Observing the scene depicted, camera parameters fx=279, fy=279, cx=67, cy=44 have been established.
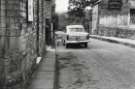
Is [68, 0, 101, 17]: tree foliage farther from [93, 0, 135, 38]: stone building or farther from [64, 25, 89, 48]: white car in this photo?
[64, 25, 89, 48]: white car

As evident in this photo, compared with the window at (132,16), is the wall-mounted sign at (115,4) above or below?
above

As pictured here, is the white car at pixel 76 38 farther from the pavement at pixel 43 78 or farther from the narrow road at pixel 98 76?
the pavement at pixel 43 78

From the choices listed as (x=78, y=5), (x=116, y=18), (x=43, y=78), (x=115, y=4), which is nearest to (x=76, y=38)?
(x=43, y=78)

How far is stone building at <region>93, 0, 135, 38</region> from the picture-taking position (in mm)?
31641

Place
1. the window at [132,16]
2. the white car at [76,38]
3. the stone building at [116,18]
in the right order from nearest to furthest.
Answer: the white car at [76,38], the stone building at [116,18], the window at [132,16]

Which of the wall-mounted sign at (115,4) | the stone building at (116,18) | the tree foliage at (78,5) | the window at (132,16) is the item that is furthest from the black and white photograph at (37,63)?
the tree foliage at (78,5)

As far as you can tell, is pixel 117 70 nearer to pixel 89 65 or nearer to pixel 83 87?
pixel 89 65

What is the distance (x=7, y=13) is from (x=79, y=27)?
17174 millimetres

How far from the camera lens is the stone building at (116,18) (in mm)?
31641

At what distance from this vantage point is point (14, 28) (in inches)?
205

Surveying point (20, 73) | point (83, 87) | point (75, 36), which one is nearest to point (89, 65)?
point (83, 87)

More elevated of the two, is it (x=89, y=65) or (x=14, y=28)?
(x=14, y=28)

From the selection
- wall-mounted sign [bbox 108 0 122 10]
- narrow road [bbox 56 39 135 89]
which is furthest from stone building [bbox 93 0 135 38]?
narrow road [bbox 56 39 135 89]

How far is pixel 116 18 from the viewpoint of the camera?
34562 mm
